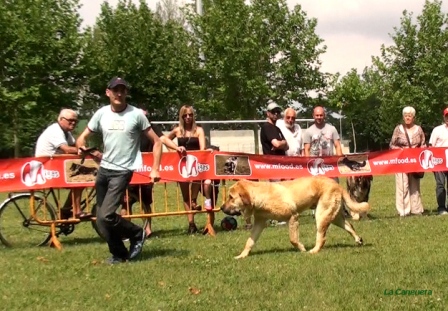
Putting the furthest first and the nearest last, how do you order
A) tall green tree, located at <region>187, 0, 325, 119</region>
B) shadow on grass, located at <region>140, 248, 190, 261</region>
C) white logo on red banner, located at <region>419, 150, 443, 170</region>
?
tall green tree, located at <region>187, 0, 325, 119</region>
white logo on red banner, located at <region>419, 150, 443, 170</region>
shadow on grass, located at <region>140, 248, 190, 261</region>

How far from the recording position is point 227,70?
34.7 metres

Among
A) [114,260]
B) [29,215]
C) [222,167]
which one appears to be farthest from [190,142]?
[114,260]

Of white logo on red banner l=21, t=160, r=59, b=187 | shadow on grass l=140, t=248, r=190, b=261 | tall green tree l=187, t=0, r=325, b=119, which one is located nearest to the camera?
shadow on grass l=140, t=248, r=190, b=261

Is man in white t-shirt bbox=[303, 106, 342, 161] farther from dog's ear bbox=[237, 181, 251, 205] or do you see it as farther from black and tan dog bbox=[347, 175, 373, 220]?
dog's ear bbox=[237, 181, 251, 205]

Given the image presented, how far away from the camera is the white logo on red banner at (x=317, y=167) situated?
10.7 metres

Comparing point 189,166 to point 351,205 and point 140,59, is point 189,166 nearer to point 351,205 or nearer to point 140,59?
point 351,205

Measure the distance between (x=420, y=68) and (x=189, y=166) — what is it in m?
30.6

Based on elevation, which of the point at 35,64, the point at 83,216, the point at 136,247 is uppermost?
the point at 35,64

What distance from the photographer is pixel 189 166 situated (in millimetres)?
9883

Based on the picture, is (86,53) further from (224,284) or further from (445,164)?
(224,284)

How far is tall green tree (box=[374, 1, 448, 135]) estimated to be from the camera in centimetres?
3725

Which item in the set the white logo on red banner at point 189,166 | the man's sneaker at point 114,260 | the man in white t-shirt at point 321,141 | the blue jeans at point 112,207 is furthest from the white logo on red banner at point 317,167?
the man's sneaker at point 114,260

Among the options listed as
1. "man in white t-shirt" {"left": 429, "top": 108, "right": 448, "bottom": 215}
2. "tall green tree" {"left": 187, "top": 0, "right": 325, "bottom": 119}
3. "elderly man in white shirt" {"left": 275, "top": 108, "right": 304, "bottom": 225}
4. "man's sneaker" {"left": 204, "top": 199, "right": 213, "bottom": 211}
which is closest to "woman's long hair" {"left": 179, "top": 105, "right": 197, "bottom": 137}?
"man's sneaker" {"left": 204, "top": 199, "right": 213, "bottom": 211}

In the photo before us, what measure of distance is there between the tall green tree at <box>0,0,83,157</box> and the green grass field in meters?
20.9
